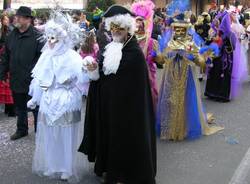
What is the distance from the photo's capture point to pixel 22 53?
6.66 metres

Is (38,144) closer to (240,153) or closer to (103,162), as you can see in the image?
(103,162)

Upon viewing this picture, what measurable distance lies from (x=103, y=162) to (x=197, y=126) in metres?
2.61

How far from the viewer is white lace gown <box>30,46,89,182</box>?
5.23m

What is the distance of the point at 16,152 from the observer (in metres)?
6.43

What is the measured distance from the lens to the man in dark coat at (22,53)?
6660mm

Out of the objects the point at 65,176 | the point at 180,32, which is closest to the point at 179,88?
the point at 180,32

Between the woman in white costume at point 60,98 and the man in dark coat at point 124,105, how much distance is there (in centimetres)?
45

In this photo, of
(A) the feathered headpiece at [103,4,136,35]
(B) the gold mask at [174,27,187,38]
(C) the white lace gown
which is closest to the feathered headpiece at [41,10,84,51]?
(C) the white lace gown

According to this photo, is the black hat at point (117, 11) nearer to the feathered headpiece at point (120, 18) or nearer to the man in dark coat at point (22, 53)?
the feathered headpiece at point (120, 18)

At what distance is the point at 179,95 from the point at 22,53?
2384 mm

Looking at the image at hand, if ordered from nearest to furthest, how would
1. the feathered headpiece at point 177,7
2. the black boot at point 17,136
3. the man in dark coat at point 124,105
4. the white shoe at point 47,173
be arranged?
the man in dark coat at point 124,105, the white shoe at point 47,173, the black boot at point 17,136, the feathered headpiece at point 177,7

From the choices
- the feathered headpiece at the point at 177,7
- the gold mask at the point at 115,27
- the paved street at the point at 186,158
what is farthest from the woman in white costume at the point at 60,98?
the feathered headpiece at the point at 177,7

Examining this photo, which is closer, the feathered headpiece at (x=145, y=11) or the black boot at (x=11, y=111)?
the feathered headpiece at (x=145, y=11)

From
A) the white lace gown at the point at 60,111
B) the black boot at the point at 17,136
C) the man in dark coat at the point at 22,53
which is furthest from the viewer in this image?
the black boot at the point at 17,136
